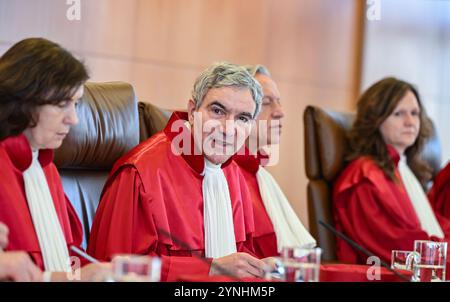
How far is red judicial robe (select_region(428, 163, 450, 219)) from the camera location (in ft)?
12.1

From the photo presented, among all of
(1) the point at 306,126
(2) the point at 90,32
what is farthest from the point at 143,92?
(1) the point at 306,126

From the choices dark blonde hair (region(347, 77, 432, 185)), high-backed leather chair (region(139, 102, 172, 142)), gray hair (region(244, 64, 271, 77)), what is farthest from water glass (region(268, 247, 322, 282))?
dark blonde hair (region(347, 77, 432, 185))

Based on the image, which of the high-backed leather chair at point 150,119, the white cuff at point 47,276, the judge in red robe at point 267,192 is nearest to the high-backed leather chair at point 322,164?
the judge in red robe at point 267,192

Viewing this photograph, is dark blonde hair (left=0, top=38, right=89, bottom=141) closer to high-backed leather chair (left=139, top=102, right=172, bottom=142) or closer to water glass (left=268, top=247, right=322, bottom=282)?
water glass (left=268, top=247, right=322, bottom=282)

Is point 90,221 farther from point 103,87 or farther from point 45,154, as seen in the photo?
point 45,154

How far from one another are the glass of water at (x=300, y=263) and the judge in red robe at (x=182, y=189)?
538 millimetres

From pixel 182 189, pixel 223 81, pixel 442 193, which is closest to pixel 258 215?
pixel 182 189

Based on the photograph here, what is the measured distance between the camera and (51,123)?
1.77m

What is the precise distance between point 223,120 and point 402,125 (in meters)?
1.48

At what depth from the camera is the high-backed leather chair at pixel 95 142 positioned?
2.40 metres

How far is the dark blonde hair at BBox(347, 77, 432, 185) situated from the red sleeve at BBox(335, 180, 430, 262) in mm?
162

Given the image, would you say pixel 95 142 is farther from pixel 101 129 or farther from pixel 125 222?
pixel 125 222

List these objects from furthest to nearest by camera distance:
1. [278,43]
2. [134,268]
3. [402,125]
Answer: [278,43], [402,125], [134,268]

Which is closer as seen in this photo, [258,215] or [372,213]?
[258,215]
